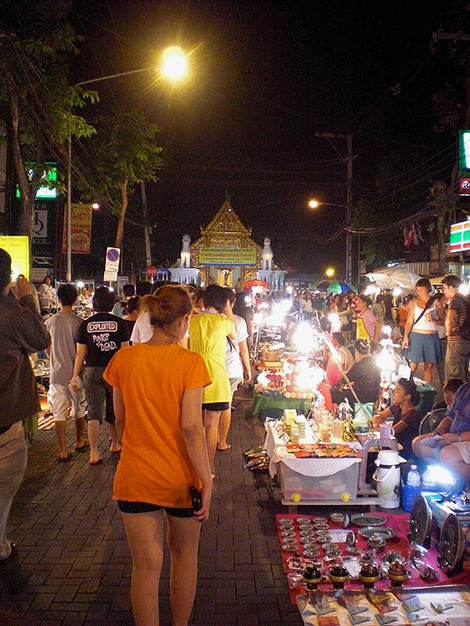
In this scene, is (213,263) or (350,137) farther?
(213,263)

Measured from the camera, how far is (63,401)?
6473 millimetres

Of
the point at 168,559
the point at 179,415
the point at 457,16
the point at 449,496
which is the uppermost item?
the point at 457,16

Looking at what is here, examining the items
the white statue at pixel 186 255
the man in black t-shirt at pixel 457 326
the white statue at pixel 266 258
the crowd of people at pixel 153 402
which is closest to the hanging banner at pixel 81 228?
the crowd of people at pixel 153 402

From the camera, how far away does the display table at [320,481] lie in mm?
5059

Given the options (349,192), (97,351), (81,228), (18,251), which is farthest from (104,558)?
(349,192)

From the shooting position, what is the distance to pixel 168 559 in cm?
413

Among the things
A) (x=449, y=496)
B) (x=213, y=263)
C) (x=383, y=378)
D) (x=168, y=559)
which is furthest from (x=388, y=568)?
(x=213, y=263)

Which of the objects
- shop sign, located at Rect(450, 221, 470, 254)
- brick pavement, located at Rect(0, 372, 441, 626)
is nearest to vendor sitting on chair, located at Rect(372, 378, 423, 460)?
brick pavement, located at Rect(0, 372, 441, 626)

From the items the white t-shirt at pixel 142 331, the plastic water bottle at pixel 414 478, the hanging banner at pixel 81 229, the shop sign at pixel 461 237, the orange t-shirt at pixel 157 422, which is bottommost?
the plastic water bottle at pixel 414 478

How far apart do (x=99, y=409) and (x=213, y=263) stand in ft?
134

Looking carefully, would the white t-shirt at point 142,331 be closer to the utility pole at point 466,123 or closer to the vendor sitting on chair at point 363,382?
the vendor sitting on chair at point 363,382

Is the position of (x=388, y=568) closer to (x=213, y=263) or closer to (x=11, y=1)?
(x=11, y=1)

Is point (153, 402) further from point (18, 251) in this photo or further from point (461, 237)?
point (461, 237)

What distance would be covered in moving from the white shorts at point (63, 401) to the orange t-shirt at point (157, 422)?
388 centimetres
